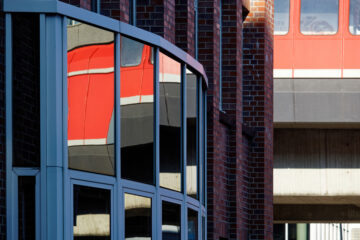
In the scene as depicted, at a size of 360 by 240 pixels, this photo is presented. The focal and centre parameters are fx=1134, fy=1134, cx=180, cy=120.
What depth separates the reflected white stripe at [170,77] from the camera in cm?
1306

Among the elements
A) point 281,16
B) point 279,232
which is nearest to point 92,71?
point 281,16

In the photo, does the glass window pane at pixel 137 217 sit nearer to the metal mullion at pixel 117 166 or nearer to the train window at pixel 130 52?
the metal mullion at pixel 117 166

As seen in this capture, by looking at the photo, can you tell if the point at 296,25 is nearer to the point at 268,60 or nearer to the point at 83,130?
the point at 268,60

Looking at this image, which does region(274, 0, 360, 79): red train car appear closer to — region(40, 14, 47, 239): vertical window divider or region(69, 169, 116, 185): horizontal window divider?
region(69, 169, 116, 185): horizontal window divider

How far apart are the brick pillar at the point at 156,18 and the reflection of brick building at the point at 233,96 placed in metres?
0.01

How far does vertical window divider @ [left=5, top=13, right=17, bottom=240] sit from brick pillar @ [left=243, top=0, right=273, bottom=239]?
29.6 ft

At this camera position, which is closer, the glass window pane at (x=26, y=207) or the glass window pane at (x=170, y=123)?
the glass window pane at (x=26, y=207)

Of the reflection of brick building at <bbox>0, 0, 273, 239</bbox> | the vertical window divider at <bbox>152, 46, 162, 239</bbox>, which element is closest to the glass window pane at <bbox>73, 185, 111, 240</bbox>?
the vertical window divider at <bbox>152, 46, 162, 239</bbox>

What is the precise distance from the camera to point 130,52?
12141 mm

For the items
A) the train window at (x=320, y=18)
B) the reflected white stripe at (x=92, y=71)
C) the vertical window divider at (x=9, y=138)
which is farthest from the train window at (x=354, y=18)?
the vertical window divider at (x=9, y=138)

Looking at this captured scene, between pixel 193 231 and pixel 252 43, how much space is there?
18.2ft

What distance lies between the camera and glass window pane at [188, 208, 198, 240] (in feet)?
47.3

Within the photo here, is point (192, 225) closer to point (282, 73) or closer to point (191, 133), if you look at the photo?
point (191, 133)

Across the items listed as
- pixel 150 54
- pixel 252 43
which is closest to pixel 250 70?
pixel 252 43
